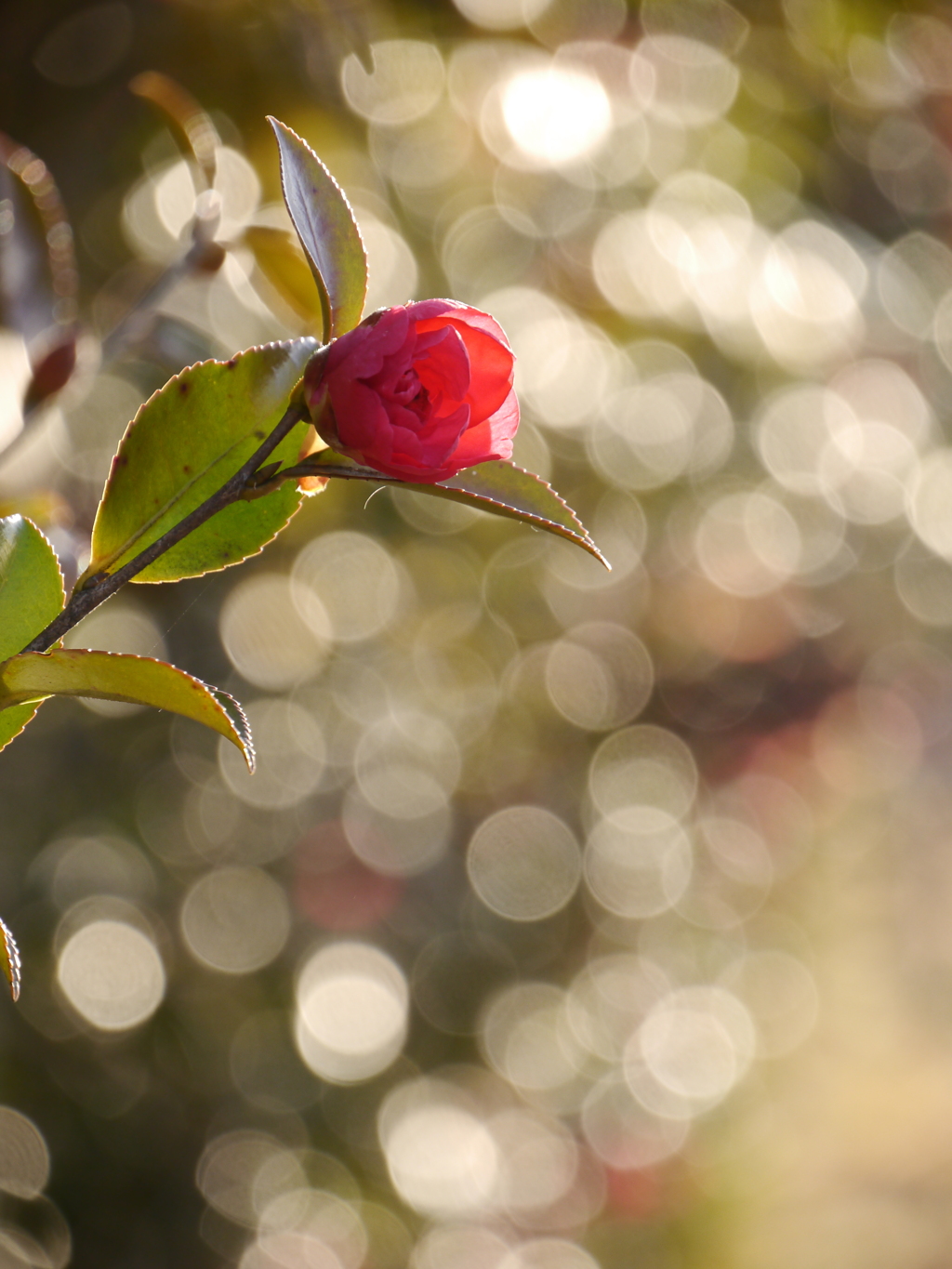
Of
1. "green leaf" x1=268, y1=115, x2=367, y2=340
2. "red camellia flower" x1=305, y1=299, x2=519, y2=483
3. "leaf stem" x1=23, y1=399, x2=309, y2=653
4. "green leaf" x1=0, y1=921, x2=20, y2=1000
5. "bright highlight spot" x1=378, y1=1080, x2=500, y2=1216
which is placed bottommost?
"green leaf" x1=0, y1=921, x2=20, y2=1000

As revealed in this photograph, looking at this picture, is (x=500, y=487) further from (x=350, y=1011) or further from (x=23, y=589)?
(x=350, y=1011)

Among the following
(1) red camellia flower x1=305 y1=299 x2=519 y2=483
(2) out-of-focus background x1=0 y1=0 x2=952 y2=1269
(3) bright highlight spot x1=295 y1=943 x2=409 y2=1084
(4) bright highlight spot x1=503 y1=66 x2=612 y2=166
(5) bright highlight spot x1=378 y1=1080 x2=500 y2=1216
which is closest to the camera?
(1) red camellia flower x1=305 y1=299 x2=519 y2=483

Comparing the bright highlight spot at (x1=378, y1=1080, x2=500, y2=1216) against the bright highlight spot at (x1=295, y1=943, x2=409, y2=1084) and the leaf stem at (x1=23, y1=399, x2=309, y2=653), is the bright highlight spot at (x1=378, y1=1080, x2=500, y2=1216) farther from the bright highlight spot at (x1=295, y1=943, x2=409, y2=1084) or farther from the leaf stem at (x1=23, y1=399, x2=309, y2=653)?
→ the leaf stem at (x1=23, y1=399, x2=309, y2=653)

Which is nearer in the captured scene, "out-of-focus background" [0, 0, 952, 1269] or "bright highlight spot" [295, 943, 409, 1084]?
"out-of-focus background" [0, 0, 952, 1269]

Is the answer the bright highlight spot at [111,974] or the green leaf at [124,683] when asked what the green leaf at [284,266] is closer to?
the green leaf at [124,683]

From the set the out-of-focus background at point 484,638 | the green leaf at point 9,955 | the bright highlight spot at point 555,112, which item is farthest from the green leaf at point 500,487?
the bright highlight spot at point 555,112

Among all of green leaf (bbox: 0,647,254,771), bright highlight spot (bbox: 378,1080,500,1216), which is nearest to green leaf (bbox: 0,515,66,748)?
green leaf (bbox: 0,647,254,771)

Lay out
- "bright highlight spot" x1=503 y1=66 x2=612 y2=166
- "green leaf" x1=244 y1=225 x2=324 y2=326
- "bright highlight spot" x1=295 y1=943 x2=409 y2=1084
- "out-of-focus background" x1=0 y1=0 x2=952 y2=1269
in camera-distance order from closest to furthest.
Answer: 1. "green leaf" x1=244 y1=225 x2=324 y2=326
2. "out-of-focus background" x1=0 y1=0 x2=952 y2=1269
3. "bright highlight spot" x1=503 y1=66 x2=612 y2=166
4. "bright highlight spot" x1=295 y1=943 x2=409 y2=1084
